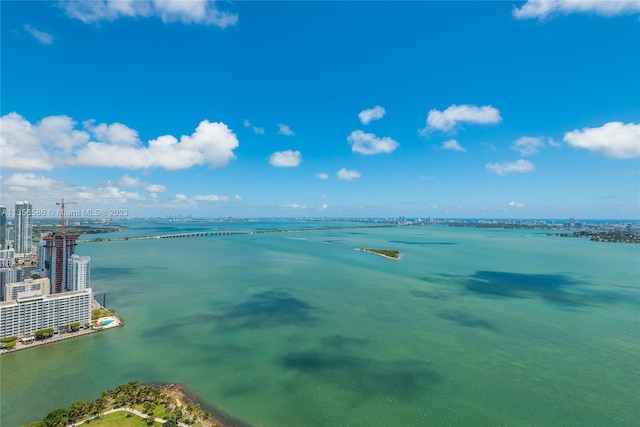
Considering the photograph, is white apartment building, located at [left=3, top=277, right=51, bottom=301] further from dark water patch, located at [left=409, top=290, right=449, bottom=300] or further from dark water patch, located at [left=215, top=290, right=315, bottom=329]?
dark water patch, located at [left=409, top=290, right=449, bottom=300]

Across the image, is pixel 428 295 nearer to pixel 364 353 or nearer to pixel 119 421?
pixel 364 353

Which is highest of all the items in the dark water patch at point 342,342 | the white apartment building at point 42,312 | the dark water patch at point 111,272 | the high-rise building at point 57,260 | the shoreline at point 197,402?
the high-rise building at point 57,260

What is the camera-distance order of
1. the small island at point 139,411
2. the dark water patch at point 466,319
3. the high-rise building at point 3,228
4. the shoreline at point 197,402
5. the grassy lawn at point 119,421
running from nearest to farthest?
the grassy lawn at point 119,421
the small island at point 139,411
the shoreline at point 197,402
the dark water patch at point 466,319
the high-rise building at point 3,228

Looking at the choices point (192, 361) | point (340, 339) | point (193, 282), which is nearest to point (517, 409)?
point (340, 339)

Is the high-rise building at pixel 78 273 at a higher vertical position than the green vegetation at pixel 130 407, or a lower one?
higher

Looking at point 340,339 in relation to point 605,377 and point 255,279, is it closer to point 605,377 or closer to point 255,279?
point 605,377

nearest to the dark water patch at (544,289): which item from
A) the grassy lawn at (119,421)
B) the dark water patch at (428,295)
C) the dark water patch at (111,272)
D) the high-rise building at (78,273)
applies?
the dark water patch at (428,295)

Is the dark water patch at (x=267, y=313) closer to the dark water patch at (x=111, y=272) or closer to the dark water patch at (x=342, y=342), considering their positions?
the dark water patch at (x=342, y=342)

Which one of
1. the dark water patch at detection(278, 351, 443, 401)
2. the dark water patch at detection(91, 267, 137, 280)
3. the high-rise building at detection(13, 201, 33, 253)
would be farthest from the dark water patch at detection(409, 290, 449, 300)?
the high-rise building at detection(13, 201, 33, 253)
